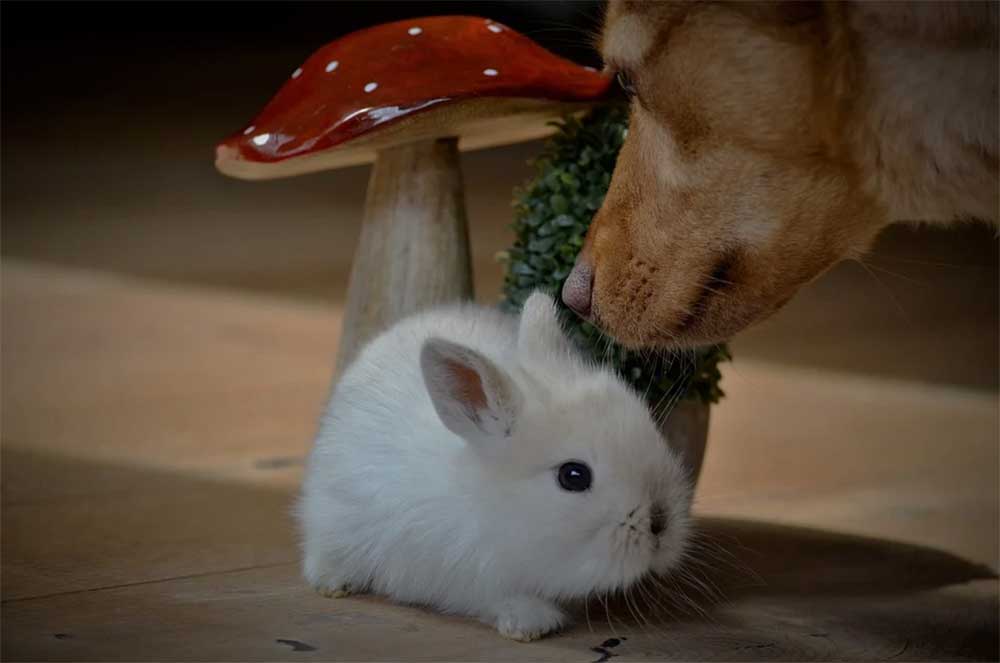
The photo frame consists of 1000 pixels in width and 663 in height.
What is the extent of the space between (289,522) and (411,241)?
1.26 ft

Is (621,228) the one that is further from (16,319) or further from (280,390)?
(16,319)

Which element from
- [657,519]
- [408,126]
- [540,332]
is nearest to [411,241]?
[408,126]

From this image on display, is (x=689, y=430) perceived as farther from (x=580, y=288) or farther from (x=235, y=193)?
A: (x=235, y=193)

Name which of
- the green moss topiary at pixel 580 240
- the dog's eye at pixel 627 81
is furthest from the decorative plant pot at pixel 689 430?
the dog's eye at pixel 627 81

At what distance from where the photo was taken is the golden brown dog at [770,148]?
1.26 m

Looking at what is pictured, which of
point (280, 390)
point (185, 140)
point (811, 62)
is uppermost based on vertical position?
point (185, 140)

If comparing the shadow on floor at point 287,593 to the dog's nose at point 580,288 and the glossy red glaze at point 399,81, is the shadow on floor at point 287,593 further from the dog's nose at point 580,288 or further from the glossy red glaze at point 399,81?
the glossy red glaze at point 399,81

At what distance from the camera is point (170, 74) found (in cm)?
535

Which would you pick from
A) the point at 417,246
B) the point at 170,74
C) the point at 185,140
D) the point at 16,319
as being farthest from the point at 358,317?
the point at 170,74

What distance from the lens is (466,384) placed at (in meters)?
1.43

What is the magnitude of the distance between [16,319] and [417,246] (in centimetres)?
133

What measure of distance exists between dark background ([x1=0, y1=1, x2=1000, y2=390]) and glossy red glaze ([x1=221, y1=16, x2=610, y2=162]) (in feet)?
0.64

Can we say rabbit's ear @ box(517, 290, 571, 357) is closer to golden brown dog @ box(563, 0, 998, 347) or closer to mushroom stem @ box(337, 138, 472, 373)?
golden brown dog @ box(563, 0, 998, 347)


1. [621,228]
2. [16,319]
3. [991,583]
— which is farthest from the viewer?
[16,319]
